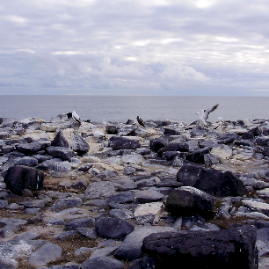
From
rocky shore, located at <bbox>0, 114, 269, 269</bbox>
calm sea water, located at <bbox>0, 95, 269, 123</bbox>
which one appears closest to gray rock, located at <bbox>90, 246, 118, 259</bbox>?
rocky shore, located at <bbox>0, 114, 269, 269</bbox>

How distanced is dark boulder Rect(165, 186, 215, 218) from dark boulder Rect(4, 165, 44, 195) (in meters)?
2.78

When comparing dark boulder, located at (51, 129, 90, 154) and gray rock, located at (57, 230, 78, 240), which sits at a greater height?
dark boulder, located at (51, 129, 90, 154)

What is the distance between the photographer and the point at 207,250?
325 centimetres

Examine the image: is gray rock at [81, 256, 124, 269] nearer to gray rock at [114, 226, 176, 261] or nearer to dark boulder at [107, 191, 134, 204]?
gray rock at [114, 226, 176, 261]

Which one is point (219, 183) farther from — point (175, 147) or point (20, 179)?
point (20, 179)

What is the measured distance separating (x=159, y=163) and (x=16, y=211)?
4.23m

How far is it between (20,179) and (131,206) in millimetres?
2147

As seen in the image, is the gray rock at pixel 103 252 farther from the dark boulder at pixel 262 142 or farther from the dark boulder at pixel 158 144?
the dark boulder at pixel 262 142

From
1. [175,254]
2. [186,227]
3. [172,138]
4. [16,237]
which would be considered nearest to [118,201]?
[186,227]

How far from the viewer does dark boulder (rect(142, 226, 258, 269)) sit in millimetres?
3209

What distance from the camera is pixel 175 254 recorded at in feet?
10.9

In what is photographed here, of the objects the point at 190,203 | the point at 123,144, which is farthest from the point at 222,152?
the point at 190,203

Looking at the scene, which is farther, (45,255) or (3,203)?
(3,203)

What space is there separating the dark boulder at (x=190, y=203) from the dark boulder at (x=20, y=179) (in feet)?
9.11
